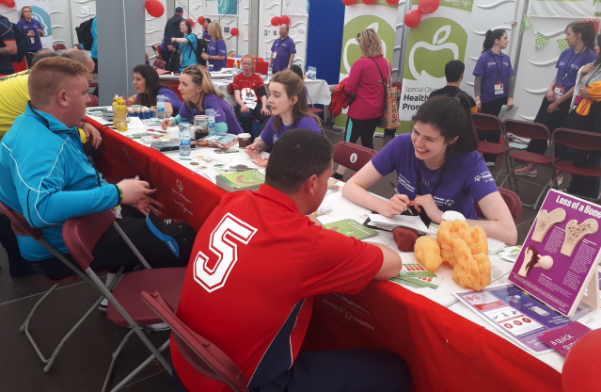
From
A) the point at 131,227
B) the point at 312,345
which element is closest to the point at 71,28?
the point at 131,227

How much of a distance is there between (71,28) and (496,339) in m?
13.3

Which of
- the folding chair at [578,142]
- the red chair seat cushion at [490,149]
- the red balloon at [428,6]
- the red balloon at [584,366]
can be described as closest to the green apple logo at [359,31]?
the red balloon at [428,6]

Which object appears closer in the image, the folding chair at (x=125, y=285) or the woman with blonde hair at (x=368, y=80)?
the folding chair at (x=125, y=285)

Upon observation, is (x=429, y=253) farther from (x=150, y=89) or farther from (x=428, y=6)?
(x=428, y=6)

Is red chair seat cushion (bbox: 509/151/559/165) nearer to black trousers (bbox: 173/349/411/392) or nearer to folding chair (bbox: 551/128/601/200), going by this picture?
folding chair (bbox: 551/128/601/200)

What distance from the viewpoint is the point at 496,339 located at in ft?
3.76

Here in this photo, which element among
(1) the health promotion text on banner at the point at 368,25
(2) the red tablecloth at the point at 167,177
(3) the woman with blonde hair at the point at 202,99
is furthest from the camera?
(1) the health promotion text on banner at the point at 368,25

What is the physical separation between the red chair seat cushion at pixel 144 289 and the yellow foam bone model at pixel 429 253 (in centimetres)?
99

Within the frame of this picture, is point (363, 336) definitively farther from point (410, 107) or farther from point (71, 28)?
point (71, 28)

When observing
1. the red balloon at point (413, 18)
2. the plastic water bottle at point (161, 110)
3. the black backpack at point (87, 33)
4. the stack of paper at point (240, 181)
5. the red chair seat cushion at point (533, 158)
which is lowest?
the red chair seat cushion at point (533, 158)

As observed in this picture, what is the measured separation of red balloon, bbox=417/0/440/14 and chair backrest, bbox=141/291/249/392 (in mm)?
6486

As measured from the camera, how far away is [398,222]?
1754 mm

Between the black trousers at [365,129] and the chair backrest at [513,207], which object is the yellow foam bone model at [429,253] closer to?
the chair backrest at [513,207]

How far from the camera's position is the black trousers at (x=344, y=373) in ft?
4.06
